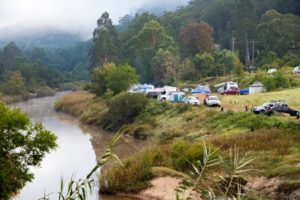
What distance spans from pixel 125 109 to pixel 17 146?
31.8 m

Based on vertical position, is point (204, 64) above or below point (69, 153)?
above

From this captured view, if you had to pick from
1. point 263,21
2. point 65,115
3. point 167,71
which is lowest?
point 65,115

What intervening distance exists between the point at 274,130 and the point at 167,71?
50.8 meters

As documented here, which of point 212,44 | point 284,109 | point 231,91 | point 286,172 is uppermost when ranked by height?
point 212,44

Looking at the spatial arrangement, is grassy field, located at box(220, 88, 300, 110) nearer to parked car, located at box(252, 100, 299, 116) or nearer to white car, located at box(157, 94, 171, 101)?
parked car, located at box(252, 100, 299, 116)

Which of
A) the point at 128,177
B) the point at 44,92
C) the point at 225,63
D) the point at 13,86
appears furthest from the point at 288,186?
the point at 44,92

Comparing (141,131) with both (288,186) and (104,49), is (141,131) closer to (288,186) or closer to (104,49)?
(288,186)

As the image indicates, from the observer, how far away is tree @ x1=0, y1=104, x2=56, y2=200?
1934cm

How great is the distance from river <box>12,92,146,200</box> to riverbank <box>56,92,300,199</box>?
1.63 metres

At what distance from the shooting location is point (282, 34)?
7838 centimetres

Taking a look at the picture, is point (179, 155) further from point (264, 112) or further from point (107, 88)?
point (107, 88)

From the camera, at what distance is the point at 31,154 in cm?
2030

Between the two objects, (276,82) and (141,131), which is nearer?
(141,131)

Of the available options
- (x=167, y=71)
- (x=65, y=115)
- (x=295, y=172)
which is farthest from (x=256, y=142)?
(x=167, y=71)
